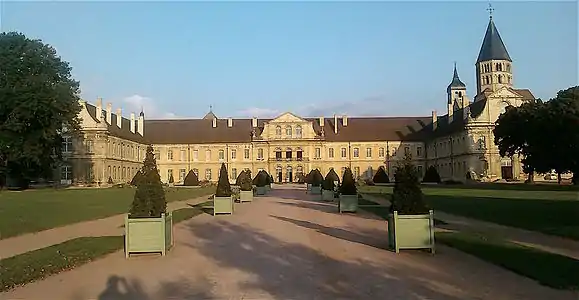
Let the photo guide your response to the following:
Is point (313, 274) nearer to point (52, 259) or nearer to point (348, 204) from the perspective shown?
point (52, 259)

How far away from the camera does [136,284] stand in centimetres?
855

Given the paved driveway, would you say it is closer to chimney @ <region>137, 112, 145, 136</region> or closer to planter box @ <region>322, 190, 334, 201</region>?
planter box @ <region>322, 190, 334, 201</region>

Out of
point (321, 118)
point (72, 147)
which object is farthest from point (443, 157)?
point (72, 147)

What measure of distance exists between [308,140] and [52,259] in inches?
3246

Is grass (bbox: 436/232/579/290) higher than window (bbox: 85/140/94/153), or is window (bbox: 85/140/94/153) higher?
window (bbox: 85/140/94/153)

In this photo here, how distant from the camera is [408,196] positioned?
11922 mm

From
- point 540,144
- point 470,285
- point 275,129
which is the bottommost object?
point 470,285

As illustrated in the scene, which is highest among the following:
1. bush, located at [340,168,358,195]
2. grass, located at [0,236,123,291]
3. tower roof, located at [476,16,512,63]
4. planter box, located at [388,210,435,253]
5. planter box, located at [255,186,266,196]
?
tower roof, located at [476,16,512,63]

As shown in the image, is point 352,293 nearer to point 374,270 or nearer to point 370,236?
point 374,270

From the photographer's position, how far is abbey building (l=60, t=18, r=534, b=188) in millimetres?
86812

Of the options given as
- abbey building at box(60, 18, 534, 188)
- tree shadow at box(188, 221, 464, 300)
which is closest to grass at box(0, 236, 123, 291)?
tree shadow at box(188, 221, 464, 300)

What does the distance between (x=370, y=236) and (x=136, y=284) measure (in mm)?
7690

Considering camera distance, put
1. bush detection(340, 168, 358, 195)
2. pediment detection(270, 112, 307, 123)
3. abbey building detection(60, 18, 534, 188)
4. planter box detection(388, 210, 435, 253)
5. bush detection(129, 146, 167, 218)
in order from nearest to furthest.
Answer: planter box detection(388, 210, 435, 253) < bush detection(129, 146, 167, 218) < bush detection(340, 168, 358, 195) < abbey building detection(60, 18, 534, 188) < pediment detection(270, 112, 307, 123)

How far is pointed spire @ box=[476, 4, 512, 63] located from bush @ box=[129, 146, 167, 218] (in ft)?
276
